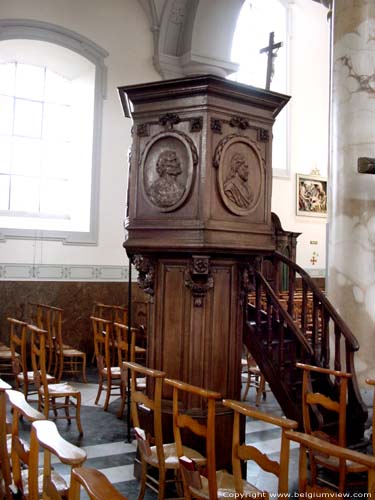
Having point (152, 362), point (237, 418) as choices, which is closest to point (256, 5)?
point (152, 362)

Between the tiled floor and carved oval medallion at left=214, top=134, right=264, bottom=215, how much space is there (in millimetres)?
1722

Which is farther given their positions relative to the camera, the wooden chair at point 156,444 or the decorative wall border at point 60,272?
the decorative wall border at point 60,272

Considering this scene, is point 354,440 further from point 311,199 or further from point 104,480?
point 311,199

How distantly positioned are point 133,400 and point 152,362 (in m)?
0.71

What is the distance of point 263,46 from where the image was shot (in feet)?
37.3

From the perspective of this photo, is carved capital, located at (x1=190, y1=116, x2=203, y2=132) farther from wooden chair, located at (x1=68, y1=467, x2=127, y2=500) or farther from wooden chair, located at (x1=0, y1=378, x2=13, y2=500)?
wooden chair, located at (x1=68, y1=467, x2=127, y2=500)

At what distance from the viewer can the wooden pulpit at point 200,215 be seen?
3.14 metres

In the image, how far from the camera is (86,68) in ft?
27.2

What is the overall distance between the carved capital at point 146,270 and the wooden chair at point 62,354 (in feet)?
8.64

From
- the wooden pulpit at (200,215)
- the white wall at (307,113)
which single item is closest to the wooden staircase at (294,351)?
the wooden pulpit at (200,215)

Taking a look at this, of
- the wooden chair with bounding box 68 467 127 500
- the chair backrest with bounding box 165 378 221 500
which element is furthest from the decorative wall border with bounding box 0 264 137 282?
the wooden chair with bounding box 68 467 127 500

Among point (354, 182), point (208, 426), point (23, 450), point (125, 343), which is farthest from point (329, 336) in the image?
point (23, 450)

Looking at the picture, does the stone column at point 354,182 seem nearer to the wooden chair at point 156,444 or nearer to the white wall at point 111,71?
the wooden chair at point 156,444

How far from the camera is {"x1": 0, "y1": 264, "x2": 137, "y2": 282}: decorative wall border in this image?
7.29 meters
